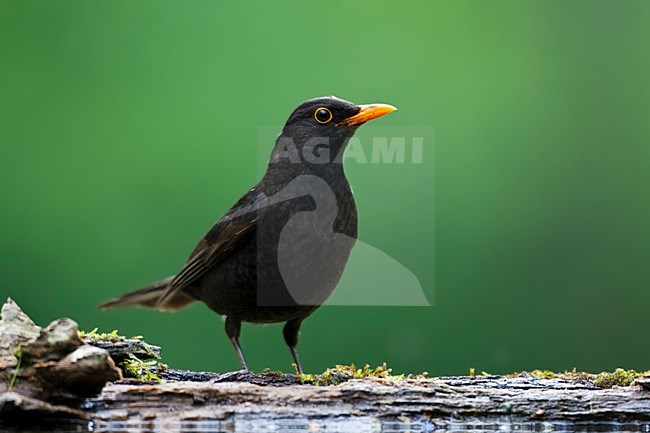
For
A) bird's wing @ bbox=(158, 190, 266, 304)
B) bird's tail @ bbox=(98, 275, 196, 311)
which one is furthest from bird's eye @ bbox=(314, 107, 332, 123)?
bird's tail @ bbox=(98, 275, 196, 311)

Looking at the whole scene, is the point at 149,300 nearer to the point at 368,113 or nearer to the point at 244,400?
the point at 368,113

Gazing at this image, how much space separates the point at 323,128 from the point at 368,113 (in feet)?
1.07

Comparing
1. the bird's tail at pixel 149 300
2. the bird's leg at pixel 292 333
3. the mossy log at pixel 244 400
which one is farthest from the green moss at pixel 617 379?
the bird's tail at pixel 149 300

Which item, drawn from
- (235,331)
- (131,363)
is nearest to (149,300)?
(235,331)

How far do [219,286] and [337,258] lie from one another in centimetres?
85

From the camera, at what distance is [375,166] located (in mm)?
7973

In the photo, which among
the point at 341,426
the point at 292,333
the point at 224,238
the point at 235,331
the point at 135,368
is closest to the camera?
the point at 341,426

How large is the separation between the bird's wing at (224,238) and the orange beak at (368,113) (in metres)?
0.77

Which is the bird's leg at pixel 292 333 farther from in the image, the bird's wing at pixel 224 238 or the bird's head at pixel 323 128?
the bird's head at pixel 323 128

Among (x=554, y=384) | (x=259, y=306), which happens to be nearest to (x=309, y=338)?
(x=259, y=306)

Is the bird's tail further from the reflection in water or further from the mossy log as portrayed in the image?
the reflection in water

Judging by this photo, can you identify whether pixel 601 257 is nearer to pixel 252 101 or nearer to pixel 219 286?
pixel 252 101

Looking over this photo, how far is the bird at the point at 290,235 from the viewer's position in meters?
5.25

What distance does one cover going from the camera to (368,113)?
5.63 m
